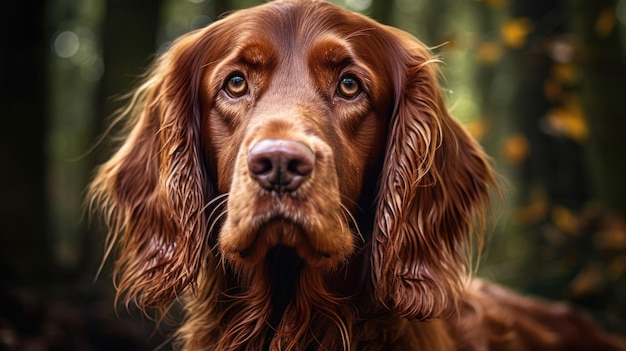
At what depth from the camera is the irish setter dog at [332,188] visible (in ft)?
8.39

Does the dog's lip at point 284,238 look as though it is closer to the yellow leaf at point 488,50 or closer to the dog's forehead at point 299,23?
the dog's forehead at point 299,23

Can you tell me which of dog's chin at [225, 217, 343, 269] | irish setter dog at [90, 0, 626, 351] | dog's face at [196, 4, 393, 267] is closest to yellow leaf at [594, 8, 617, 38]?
irish setter dog at [90, 0, 626, 351]

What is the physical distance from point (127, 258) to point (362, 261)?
3.18 feet

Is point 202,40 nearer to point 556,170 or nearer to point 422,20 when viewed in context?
point 556,170

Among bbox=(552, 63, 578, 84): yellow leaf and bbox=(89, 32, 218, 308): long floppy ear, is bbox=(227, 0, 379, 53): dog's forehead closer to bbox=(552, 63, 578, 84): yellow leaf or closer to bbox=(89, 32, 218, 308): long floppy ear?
bbox=(89, 32, 218, 308): long floppy ear

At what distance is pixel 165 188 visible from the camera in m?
2.76

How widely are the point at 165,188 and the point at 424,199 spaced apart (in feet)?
3.33

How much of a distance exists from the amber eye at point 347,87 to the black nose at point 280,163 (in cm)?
46

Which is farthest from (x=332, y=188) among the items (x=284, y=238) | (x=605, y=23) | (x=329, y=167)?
(x=605, y=23)

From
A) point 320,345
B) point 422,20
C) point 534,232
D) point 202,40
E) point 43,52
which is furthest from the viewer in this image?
point 422,20

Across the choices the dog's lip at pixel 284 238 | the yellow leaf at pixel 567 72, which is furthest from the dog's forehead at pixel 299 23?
the yellow leaf at pixel 567 72

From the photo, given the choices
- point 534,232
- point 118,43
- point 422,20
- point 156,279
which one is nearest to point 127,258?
point 156,279

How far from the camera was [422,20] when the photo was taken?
1697 centimetres

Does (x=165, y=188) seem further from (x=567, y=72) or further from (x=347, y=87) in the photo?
(x=567, y=72)
